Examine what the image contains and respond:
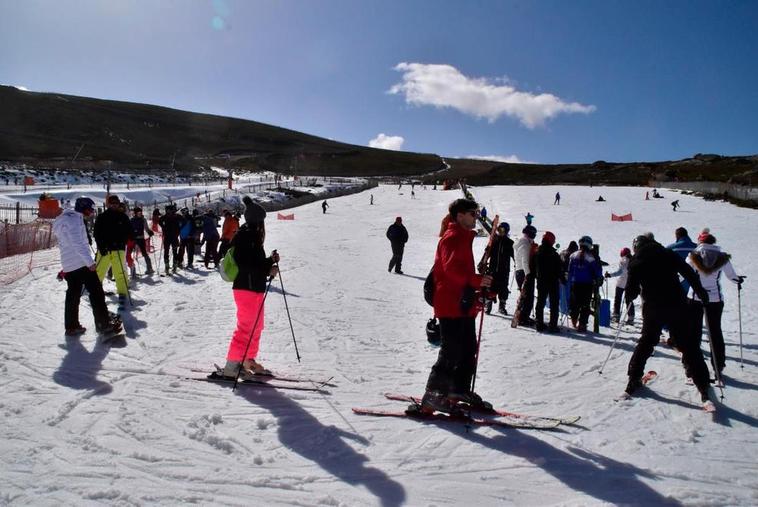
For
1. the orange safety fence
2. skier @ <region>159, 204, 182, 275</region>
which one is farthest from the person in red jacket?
the orange safety fence

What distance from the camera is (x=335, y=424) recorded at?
422 cm

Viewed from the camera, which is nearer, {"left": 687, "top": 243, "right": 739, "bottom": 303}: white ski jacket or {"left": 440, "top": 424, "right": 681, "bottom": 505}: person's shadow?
{"left": 440, "top": 424, "right": 681, "bottom": 505}: person's shadow

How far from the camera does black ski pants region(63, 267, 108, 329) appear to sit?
6211 millimetres

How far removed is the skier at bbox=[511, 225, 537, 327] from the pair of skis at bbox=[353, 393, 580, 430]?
3.85 m

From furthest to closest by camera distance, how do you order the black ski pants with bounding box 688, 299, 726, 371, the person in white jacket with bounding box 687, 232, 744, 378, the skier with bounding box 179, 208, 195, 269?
the skier with bounding box 179, 208, 195, 269
the person in white jacket with bounding box 687, 232, 744, 378
the black ski pants with bounding box 688, 299, 726, 371

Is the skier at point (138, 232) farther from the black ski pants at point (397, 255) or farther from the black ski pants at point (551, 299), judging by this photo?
the black ski pants at point (551, 299)

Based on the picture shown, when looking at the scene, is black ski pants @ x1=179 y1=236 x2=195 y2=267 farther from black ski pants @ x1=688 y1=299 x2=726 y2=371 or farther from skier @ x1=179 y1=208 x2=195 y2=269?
black ski pants @ x1=688 y1=299 x2=726 y2=371

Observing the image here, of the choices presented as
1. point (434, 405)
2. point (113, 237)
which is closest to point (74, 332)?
point (113, 237)

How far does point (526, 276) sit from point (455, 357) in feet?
14.5

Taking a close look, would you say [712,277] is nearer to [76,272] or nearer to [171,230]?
[76,272]

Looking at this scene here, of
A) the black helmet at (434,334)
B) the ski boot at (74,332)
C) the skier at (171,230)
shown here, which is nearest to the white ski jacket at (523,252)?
the black helmet at (434,334)

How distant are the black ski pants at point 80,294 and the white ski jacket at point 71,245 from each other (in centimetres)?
9

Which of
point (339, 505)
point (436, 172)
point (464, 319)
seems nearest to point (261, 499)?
point (339, 505)

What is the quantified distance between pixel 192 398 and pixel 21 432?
50.4 inches
